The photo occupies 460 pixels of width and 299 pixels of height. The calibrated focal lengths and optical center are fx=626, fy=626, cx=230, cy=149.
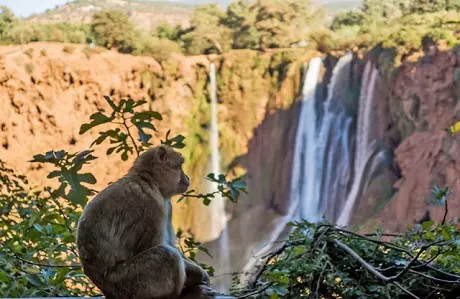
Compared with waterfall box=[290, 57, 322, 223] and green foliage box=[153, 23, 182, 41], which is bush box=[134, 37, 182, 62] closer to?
green foliage box=[153, 23, 182, 41]

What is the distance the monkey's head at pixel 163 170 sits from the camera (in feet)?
4.82

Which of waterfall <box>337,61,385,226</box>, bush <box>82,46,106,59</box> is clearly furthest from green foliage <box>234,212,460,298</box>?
bush <box>82,46,106,59</box>

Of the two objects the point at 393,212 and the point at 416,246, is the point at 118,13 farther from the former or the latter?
the point at 416,246

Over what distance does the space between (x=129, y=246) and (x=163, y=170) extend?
21cm

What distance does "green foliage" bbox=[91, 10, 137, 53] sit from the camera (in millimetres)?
7168

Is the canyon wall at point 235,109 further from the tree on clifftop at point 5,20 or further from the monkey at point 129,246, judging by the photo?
the monkey at point 129,246

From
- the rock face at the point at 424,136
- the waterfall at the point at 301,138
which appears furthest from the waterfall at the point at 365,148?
the waterfall at the point at 301,138

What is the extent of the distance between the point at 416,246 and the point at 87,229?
1.23m

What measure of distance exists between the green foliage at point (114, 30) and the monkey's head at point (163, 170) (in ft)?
19.3

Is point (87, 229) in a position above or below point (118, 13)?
below

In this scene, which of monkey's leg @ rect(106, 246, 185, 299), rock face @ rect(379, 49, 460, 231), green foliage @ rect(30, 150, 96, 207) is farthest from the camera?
rock face @ rect(379, 49, 460, 231)

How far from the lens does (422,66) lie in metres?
6.71

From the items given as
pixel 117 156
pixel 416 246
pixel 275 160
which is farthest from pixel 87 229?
pixel 275 160

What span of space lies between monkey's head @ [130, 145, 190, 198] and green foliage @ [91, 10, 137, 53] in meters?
5.88
